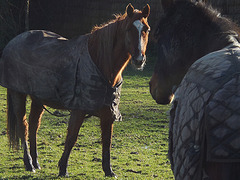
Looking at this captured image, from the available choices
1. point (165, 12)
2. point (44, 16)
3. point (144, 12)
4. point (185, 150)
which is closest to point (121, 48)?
point (144, 12)

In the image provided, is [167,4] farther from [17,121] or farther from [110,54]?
[17,121]

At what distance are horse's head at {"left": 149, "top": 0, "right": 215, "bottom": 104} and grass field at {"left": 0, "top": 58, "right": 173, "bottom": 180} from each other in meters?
3.59

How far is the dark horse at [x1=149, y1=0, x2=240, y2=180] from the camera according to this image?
172cm

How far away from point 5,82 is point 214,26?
4732 mm

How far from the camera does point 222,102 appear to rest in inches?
69.0

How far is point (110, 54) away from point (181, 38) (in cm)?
332

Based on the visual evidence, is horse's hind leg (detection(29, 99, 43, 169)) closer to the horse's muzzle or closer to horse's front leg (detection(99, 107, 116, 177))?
horse's front leg (detection(99, 107, 116, 177))

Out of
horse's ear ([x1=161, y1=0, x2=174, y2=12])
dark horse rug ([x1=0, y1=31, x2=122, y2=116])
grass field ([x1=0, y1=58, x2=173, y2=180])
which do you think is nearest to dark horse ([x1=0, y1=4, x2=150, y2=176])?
dark horse rug ([x1=0, y1=31, x2=122, y2=116])

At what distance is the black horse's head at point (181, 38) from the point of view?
227cm

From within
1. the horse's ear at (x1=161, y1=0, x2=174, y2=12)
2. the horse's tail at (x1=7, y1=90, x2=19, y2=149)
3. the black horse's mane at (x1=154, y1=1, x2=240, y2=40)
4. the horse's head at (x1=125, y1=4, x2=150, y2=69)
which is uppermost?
the horse's ear at (x1=161, y1=0, x2=174, y2=12)

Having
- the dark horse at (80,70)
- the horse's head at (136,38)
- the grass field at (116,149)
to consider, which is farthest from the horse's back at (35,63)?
the grass field at (116,149)

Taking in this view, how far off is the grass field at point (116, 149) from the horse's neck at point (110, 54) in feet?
4.58

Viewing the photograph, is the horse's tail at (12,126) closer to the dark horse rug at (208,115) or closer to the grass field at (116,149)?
the grass field at (116,149)

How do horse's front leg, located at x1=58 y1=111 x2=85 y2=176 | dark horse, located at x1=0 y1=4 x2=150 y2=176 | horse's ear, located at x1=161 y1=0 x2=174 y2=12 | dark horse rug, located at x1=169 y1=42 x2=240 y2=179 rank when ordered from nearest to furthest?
dark horse rug, located at x1=169 y1=42 x2=240 y2=179 → horse's ear, located at x1=161 y1=0 x2=174 y2=12 → dark horse, located at x1=0 y1=4 x2=150 y2=176 → horse's front leg, located at x1=58 y1=111 x2=85 y2=176
